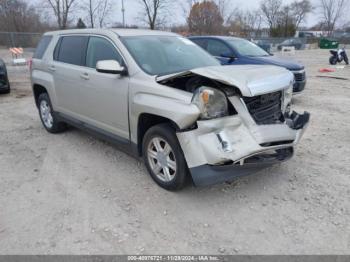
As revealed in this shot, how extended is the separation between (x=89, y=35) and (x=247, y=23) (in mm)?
59489

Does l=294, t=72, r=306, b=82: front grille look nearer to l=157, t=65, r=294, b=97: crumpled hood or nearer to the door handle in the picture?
l=157, t=65, r=294, b=97: crumpled hood

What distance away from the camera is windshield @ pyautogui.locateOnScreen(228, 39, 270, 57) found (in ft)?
27.1

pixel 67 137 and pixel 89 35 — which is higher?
pixel 89 35

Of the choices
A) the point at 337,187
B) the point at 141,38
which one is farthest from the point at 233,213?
the point at 141,38

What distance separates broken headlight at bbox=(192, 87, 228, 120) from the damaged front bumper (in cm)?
8

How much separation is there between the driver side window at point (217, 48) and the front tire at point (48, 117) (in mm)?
4597

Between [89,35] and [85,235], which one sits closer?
[85,235]

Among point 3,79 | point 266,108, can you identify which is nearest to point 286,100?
point 266,108

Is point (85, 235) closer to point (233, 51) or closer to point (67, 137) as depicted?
point (67, 137)

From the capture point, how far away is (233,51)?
26.8 ft

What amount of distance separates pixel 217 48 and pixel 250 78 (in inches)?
221

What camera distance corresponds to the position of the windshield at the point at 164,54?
382 centimetres

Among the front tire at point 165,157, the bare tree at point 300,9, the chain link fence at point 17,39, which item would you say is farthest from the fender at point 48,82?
the bare tree at point 300,9

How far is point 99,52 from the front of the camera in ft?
14.1
